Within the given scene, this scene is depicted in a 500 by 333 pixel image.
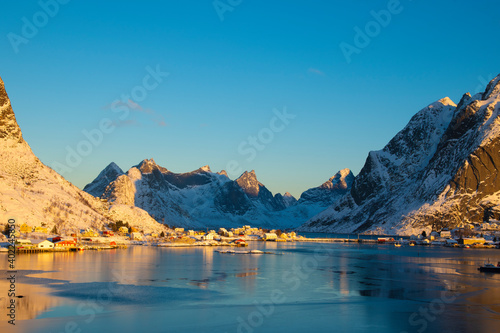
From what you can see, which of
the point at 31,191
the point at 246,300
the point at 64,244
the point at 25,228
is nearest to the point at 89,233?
the point at 31,191

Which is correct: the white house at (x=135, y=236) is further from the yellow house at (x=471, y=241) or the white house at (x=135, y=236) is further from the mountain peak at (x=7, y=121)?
the yellow house at (x=471, y=241)

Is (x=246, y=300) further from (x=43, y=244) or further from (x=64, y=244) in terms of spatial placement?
(x=64, y=244)

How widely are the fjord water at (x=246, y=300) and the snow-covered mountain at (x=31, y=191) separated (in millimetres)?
56079

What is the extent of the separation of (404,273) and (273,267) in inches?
802

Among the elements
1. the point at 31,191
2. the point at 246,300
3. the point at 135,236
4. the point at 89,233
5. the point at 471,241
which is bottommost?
the point at 246,300

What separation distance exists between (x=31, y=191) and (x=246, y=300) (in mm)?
107799

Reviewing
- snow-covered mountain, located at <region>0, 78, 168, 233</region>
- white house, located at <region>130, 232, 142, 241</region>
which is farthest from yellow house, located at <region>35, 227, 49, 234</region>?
white house, located at <region>130, 232, 142, 241</region>

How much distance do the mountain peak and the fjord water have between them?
3504 inches

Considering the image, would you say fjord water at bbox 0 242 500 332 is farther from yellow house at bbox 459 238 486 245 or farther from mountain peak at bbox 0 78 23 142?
yellow house at bbox 459 238 486 245

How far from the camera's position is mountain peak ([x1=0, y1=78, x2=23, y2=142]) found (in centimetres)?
14862

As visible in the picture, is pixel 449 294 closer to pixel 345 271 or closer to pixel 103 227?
pixel 345 271

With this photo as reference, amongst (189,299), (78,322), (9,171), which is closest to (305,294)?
(189,299)

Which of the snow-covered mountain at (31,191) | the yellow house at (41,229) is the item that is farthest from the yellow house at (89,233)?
the yellow house at (41,229)

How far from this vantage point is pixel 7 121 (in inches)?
5930
